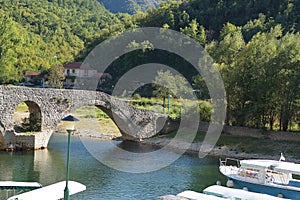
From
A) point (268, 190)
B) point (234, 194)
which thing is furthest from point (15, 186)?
point (268, 190)

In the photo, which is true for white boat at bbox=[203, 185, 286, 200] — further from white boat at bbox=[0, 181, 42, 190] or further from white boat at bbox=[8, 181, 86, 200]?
white boat at bbox=[0, 181, 42, 190]

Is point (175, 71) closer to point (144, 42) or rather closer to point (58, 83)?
point (144, 42)

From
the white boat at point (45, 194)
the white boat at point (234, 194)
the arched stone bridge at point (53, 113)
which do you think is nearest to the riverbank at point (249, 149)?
the arched stone bridge at point (53, 113)

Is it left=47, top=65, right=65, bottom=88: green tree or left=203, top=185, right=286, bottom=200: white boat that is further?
left=47, top=65, right=65, bottom=88: green tree

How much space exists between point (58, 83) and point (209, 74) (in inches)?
1557

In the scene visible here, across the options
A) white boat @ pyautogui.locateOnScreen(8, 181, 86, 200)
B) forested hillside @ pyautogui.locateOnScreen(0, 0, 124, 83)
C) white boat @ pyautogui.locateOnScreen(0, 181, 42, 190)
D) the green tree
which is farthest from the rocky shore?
the green tree

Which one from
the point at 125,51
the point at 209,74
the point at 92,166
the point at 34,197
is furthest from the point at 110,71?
the point at 34,197

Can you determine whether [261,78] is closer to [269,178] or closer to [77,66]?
[269,178]

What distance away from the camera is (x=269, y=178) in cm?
2897

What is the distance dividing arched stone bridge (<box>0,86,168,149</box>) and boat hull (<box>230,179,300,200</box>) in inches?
788

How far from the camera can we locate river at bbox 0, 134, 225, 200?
30.8 m

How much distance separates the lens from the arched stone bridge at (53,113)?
42.1m

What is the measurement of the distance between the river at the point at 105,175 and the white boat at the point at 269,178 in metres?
3.32

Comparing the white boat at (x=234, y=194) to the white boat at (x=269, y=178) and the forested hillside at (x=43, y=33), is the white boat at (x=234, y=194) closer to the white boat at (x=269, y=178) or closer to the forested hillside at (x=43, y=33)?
the white boat at (x=269, y=178)
